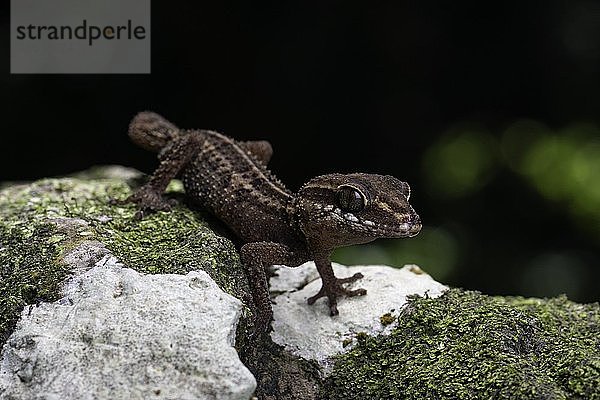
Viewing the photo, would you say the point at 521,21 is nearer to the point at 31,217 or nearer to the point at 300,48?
the point at 300,48

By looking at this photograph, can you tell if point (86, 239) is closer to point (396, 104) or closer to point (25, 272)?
point (25, 272)

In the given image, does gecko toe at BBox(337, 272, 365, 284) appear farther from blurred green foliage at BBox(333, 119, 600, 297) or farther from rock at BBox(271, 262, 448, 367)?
blurred green foliage at BBox(333, 119, 600, 297)

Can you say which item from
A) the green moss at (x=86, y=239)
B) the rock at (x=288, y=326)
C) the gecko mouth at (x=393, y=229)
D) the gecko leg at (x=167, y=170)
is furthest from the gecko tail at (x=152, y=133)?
the gecko mouth at (x=393, y=229)

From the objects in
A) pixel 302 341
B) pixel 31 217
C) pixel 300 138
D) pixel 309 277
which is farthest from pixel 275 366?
pixel 300 138

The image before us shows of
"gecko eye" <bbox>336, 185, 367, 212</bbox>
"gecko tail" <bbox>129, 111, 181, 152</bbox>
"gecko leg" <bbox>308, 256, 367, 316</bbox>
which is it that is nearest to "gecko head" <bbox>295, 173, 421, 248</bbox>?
"gecko eye" <bbox>336, 185, 367, 212</bbox>

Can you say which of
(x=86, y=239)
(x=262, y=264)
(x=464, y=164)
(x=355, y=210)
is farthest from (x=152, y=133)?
(x=464, y=164)

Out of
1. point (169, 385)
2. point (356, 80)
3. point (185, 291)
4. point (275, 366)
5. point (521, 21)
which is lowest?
point (275, 366)
